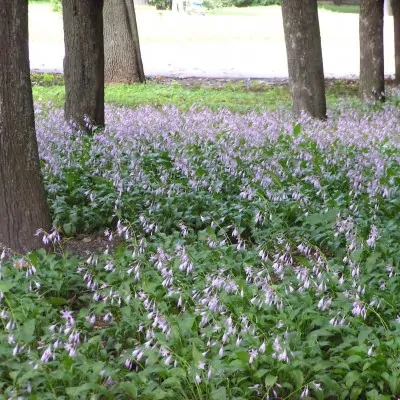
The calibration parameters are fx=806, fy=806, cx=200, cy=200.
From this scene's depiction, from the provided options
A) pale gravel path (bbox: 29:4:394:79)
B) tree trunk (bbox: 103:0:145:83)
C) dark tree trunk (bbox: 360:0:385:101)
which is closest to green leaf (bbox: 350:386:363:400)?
dark tree trunk (bbox: 360:0:385:101)

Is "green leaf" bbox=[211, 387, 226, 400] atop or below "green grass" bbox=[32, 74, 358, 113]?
below

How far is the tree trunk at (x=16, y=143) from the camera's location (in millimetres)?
6074

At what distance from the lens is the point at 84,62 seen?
1059 centimetres

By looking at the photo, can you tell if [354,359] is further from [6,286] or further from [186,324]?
[6,286]

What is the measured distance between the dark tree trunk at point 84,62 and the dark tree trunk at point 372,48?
650 centimetres

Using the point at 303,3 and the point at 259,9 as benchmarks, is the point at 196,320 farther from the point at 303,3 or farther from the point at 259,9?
the point at 259,9

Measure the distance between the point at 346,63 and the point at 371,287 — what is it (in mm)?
25484

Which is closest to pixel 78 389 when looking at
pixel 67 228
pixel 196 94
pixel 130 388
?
pixel 130 388

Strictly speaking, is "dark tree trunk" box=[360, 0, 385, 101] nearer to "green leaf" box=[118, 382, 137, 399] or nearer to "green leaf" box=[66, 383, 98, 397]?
"green leaf" box=[118, 382, 137, 399]

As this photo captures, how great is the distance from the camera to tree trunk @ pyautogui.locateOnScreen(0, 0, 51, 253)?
19.9ft

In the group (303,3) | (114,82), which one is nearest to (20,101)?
(303,3)

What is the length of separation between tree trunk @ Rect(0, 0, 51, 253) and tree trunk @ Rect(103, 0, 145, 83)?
12942 millimetres

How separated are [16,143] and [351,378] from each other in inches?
127

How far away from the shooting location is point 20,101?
618 cm
